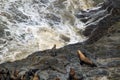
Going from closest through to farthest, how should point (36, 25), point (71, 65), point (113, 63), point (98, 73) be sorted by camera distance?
point (98, 73) → point (113, 63) → point (71, 65) → point (36, 25)

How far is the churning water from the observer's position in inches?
737

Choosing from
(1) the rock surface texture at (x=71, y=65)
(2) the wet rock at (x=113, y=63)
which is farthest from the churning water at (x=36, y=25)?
(2) the wet rock at (x=113, y=63)

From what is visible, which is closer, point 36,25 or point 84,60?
point 84,60

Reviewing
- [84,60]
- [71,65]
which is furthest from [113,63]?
[71,65]

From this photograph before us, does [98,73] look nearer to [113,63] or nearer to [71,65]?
[113,63]

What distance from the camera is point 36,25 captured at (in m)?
22.0

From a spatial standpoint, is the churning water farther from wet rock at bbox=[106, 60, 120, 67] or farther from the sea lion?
wet rock at bbox=[106, 60, 120, 67]

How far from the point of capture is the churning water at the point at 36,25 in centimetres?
1872

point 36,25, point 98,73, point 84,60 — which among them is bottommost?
point 98,73

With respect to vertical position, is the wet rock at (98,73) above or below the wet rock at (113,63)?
below

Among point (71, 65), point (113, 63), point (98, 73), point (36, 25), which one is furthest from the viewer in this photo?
point (36, 25)

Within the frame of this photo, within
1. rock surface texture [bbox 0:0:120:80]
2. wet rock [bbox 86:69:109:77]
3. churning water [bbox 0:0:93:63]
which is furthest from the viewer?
churning water [bbox 0:0:93:63]

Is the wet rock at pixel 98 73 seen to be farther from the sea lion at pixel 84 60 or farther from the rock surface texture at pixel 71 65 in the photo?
the sea lion at pixel 84 60

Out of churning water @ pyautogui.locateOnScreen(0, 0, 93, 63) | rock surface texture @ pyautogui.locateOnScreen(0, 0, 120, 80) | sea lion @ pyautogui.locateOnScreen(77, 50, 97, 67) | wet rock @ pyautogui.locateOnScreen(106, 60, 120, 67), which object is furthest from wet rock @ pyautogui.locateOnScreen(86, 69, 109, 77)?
churning water @ pyautogui.locateOnScreen(0, 0, 93, 63)
